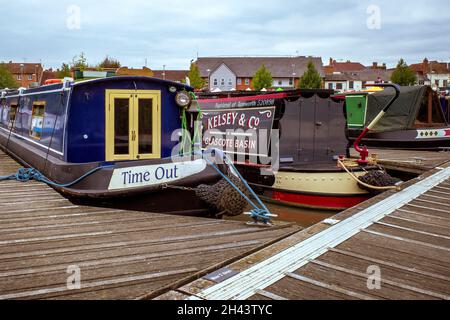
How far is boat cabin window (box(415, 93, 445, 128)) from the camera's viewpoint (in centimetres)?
1620

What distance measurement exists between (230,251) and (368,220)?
83.1 inches

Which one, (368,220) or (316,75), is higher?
(316,75)

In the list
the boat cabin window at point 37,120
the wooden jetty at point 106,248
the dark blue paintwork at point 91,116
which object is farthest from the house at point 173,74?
the wooden jetty at point 106,248

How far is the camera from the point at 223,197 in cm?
675

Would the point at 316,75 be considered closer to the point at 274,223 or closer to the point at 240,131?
the point at 240,131

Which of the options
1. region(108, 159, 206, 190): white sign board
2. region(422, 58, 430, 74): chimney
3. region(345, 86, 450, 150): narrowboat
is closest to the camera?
region(108, 159, 206, 190): white sign board

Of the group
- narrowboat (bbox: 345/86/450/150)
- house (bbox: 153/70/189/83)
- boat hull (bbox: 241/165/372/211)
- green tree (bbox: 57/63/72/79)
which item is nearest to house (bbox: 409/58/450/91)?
house (bbox: 153/70/189/83)

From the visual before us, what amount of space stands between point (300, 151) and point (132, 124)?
4707 millimetres

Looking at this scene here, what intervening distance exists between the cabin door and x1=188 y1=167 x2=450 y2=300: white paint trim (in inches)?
136

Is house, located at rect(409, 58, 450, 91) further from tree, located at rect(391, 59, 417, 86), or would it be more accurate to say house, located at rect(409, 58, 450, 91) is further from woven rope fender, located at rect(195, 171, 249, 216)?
woven rope fender, located at rect(195, 171, 249, 216)

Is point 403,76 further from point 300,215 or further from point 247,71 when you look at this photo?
point 300,215

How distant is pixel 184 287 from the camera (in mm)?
3508

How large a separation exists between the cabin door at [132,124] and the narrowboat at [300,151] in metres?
3.79
